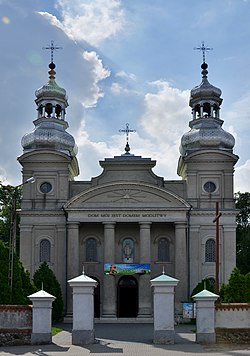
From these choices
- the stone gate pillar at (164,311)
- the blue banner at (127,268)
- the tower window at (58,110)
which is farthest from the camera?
the tower window at (58,110)

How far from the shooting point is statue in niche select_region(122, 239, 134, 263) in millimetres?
57438

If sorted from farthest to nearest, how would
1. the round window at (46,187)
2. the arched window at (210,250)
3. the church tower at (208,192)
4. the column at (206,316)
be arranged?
1. the round window at (46,187)
2. the arched window at (210,250)
3. the church tower at (208,192)
4. the column at (206,316)

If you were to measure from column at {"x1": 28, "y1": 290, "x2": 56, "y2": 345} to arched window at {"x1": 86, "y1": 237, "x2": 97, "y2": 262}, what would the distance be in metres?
28.0

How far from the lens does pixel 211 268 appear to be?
56875 millimetres

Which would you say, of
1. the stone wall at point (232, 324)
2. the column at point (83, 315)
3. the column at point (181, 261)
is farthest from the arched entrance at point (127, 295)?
the column at point (83, 315)

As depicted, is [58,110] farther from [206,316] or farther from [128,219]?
[206,316]

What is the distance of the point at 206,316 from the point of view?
30.0 metres

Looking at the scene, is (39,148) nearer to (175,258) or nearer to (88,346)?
(175,258)

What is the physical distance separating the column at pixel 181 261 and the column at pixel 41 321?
84.2 ft

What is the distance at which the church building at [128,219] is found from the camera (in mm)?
55156

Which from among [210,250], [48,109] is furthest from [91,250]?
[48,109]

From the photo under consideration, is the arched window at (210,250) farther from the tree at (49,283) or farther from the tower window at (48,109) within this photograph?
the tower window at (48,109)

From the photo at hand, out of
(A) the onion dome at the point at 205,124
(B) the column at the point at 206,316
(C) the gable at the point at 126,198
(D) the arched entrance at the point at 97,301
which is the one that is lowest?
(D) the arched entrance at the point at 97,301

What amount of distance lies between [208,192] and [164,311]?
29.2m
